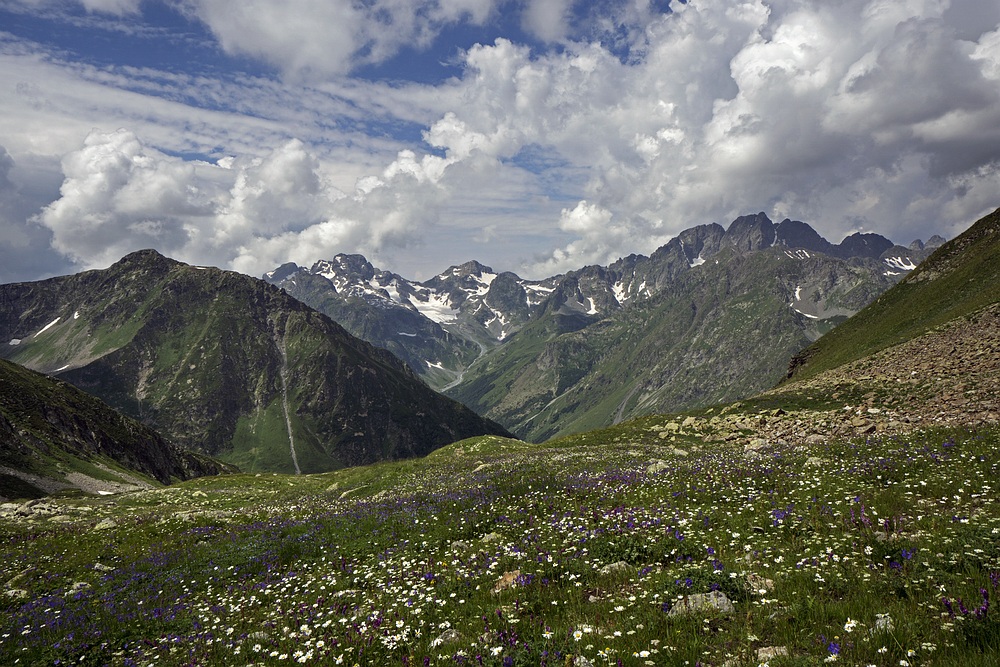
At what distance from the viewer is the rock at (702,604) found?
8.45 m

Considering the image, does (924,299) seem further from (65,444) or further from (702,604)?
(65,444)

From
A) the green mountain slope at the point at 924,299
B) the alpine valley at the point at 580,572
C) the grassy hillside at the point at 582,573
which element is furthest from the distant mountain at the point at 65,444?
the green mountain slope at the point at 924,299

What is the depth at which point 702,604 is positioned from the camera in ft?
28.1

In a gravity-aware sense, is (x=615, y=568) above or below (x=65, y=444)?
below

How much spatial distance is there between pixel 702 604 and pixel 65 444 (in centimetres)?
17495

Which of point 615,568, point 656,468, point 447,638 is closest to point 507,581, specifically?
point 615,568

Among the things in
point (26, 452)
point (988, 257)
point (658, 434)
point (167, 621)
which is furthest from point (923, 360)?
point (26, 452)

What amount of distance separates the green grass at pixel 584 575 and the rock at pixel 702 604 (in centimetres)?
16

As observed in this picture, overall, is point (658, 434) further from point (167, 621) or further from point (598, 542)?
point (167, 621)

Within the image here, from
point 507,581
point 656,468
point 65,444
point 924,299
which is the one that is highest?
point 924,299

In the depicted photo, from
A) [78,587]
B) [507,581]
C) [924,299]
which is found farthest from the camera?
[924,299]

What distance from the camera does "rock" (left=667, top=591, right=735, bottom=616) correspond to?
845cm

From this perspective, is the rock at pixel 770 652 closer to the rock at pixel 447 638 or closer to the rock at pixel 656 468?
the rock at pixel 447 638

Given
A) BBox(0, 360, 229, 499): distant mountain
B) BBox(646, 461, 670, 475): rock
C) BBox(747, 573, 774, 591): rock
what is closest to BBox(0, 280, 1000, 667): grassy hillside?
BBox(747, 573, 774, 591): rock
